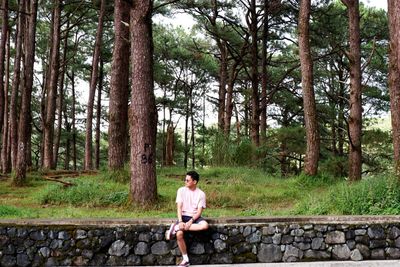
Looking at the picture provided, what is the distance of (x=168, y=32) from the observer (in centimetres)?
3341

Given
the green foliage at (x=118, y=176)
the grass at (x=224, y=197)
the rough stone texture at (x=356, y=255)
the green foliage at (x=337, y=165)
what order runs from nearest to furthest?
the rough stone texture at (x=356, y=255), the grass at (x=224, y=197), the green foliage at (x=118, y=176), the green foliage at (x=337, y=165)

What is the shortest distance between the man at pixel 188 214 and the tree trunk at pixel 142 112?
3100 millimetres

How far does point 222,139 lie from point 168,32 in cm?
1910

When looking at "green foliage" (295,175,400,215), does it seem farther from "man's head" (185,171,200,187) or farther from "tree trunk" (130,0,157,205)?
"tree trunk" (130,0,157,205)

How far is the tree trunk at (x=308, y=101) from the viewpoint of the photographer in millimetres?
14047

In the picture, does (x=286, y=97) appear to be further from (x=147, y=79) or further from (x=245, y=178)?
(x=147, y=79)

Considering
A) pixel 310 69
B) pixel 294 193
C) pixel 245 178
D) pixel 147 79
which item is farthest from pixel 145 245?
pixel 310 69

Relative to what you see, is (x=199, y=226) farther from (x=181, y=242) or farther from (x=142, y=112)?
(x=142, y=112)

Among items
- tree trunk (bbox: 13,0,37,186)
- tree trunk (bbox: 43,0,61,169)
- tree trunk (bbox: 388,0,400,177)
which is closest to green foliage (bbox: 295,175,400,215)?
tree trunk (bbox: 388,0,400,177)

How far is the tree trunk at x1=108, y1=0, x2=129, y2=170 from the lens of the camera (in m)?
13.7

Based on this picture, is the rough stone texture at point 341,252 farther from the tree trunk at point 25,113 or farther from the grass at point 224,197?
the tree trunk at point 25,113

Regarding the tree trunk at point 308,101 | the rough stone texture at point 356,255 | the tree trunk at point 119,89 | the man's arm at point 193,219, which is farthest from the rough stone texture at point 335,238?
the tree trunk at point 119,89

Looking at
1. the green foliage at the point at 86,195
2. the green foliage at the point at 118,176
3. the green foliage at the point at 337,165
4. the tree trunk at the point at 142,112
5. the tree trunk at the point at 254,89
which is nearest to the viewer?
the tree trunk at the point at 142,112

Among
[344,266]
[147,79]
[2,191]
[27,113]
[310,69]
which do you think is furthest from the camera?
[27,113]
